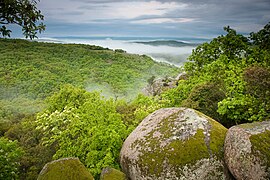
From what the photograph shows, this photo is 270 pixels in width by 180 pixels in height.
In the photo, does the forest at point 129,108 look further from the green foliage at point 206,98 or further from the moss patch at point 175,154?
the moss patch at point 175,154

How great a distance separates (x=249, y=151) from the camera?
477 inches

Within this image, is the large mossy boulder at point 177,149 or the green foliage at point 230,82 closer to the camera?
the large mossy boulder at point 177,149

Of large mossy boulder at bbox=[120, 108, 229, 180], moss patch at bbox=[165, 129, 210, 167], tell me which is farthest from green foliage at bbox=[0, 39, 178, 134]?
moss patch at bbox=[165, 129, 210, 167]

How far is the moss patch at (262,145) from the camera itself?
38.6 ft

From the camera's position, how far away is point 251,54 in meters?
29.2

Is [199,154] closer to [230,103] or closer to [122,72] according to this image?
[230,103]

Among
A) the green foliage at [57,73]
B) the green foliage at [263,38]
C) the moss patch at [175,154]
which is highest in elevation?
the green foliage at [263,38]

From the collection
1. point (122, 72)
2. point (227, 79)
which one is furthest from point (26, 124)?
point (122, 72)

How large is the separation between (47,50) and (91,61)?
1348 inches

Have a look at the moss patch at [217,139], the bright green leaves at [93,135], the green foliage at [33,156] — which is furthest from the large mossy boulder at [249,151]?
the green foliage at [33,156]

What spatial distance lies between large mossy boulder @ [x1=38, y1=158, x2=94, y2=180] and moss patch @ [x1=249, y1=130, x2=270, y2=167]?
8.01 metres

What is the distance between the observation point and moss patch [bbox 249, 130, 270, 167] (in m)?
11.8

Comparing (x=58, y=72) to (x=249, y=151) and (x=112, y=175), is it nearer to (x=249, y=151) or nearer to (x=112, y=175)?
(x=112, y=175)

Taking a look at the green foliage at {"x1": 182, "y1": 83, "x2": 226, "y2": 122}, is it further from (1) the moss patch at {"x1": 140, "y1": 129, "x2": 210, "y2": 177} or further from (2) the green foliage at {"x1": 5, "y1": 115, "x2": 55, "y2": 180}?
(2) the green foliage at {"x1": 5, "y1": 115, "x2": 55, "y2": 180}
